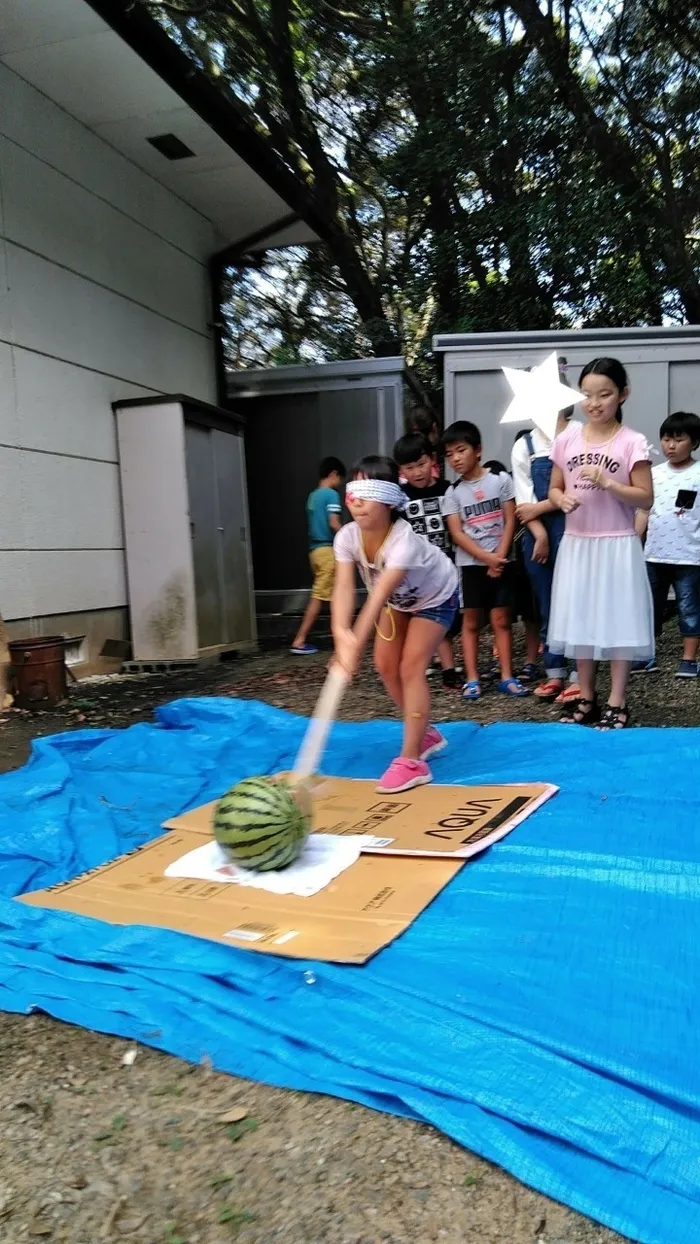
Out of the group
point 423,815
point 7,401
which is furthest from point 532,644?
point 7,401

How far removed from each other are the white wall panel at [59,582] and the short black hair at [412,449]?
→ 116 inches

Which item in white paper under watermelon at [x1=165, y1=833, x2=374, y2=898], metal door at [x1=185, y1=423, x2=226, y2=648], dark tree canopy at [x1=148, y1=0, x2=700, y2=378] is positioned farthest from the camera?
dark tree canopy at [x1=148, y1=0, x2=700, y2=378]

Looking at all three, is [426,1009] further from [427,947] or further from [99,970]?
[99,970]

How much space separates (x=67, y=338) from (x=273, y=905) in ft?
18.9

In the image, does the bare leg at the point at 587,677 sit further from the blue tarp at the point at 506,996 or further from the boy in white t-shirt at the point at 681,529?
the boy in white t-shirt at the point at 681,529

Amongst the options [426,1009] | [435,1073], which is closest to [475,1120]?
[435,1073]

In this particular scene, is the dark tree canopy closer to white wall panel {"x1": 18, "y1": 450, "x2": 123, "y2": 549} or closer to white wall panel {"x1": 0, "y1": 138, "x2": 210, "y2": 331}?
white wall panel {"x1": 0, "y1": 138, "x2": 210, "y2": 331}

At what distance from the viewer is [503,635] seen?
4996 millimetres

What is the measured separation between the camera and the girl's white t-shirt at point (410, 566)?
3258 millimetres

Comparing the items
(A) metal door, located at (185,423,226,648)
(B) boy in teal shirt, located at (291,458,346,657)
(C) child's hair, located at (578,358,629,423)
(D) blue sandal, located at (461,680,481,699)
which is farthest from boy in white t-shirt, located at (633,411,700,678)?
(A) metal door, located at (185,423,226,648)

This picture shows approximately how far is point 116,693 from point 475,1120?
5.11 meters

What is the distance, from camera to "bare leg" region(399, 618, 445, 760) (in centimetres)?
339

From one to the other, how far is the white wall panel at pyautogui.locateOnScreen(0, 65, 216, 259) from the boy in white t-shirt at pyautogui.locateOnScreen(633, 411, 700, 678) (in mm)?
5134

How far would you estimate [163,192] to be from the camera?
8273 mm
